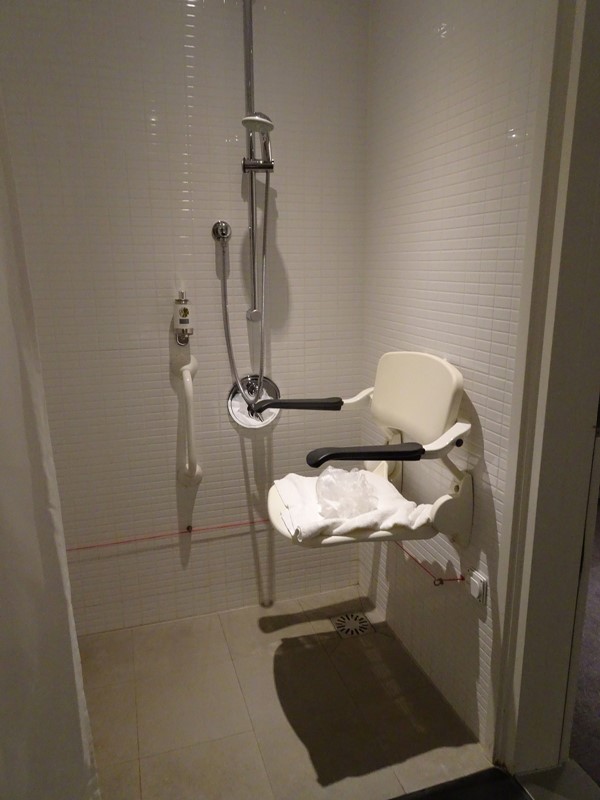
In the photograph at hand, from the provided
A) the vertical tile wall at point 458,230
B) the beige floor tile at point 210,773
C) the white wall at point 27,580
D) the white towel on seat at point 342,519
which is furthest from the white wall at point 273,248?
the white wall at point 27,580

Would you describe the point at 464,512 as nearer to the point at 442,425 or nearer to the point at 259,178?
the point at 442,425

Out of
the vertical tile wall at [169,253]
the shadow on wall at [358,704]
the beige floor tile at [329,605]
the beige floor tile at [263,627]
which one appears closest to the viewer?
the shadow on wall at [358,704]

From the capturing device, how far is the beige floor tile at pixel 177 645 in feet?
6.43

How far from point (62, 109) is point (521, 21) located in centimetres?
135

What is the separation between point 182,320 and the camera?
1.89m

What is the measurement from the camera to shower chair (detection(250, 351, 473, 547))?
4.54ft

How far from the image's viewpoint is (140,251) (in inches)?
73.6

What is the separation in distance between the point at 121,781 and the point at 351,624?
968mm

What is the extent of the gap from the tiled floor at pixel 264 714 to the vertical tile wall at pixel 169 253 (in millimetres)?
205

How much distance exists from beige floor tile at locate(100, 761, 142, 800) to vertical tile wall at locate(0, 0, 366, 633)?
650 millimetres

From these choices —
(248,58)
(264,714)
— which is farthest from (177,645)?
(248,58)

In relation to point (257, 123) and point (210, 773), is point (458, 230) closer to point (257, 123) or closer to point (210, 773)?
point (257, 123)

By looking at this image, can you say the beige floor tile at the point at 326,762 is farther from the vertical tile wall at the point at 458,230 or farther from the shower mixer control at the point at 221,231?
the shower mixer control at the point at 221,231

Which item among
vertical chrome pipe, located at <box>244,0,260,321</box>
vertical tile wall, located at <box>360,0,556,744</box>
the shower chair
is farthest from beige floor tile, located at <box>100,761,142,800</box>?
vertical chrome pipe, located at <box>244,0,260,321</box>
